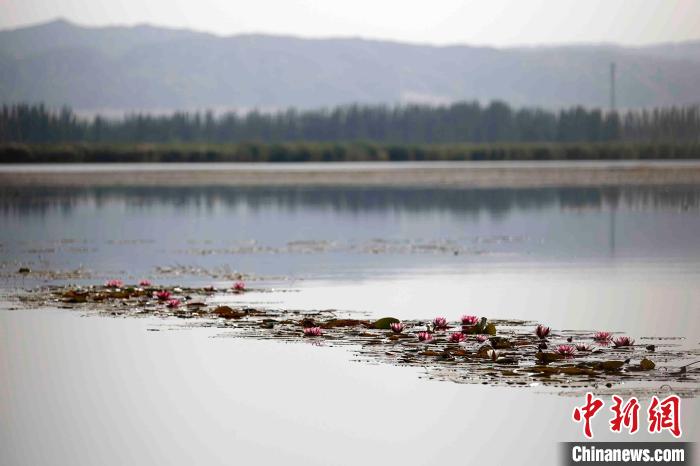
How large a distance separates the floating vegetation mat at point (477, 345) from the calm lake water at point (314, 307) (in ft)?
1.01

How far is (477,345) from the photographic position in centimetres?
980

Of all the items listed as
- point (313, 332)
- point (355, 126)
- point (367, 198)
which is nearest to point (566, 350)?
point (313, 332)

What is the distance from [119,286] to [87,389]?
4.07 m

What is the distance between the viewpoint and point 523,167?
46281 mm

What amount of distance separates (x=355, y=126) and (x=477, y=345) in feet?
174

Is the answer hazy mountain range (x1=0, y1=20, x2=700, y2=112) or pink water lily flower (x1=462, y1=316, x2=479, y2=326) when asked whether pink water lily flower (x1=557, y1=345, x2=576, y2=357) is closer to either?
pink water lily flower (x1=462, y1=316, x2=479, y2=326)

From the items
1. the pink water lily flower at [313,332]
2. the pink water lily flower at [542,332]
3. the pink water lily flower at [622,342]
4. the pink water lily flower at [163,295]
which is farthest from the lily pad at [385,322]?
the pink water lily flower at [163,295]

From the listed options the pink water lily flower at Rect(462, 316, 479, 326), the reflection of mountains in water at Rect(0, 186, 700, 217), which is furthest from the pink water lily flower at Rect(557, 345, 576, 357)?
the reflection of mountains in water at Rect(0, 186, 700, 217)

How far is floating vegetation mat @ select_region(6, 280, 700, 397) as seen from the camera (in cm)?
873

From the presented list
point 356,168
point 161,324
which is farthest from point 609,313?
point 356,168

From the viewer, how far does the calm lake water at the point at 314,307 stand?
7.82 metres

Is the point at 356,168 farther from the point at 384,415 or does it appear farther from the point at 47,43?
the point at 47,43

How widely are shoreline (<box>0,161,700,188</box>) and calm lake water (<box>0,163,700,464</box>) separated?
446 inches

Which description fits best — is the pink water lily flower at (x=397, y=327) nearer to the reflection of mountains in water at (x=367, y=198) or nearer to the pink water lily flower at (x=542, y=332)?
the pink water lily flower at (x=542, y=332)
